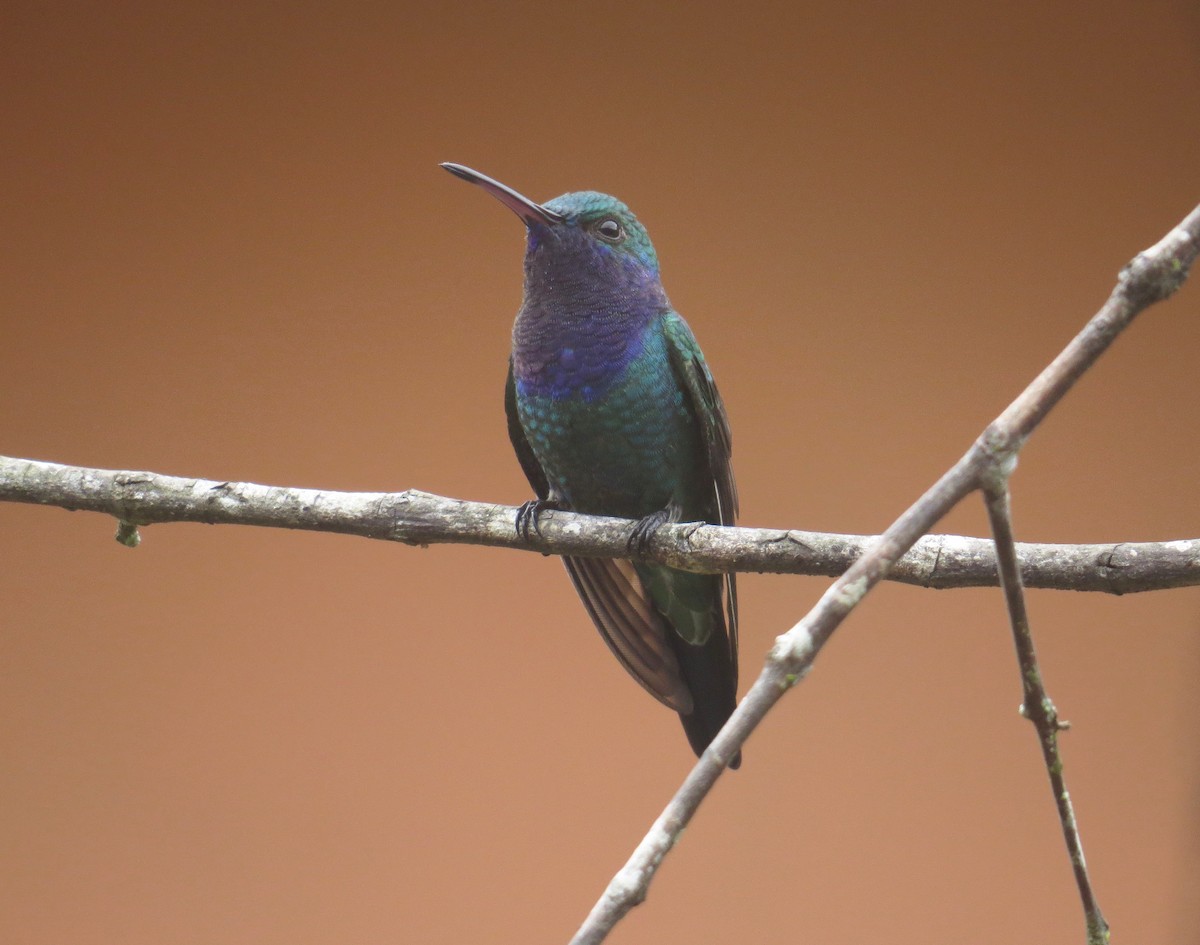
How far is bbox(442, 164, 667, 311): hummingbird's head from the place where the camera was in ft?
5.79

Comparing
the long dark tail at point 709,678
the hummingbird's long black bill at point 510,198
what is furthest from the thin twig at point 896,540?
the long dark tail at point 709,678

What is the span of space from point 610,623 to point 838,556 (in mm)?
838

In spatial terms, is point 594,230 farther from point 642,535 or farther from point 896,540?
point 896,540

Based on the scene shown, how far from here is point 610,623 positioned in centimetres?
197

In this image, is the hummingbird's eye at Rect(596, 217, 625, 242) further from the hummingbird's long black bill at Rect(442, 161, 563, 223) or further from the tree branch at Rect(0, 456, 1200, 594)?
the tree branch at Rect(0, 456, 1200, 594)

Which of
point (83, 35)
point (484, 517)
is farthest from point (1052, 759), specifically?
A: point (83, 35)

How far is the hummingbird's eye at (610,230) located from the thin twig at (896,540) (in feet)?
4.19

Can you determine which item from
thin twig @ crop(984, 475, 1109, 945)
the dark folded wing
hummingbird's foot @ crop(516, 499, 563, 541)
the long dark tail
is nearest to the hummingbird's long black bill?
hummingbird's foot @ crop(516, 499, 563, 541)

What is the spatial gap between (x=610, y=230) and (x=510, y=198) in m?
→ 0.22

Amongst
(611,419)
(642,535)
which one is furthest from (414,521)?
(611,419)

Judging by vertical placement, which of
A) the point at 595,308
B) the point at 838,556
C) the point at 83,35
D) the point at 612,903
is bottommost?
the point at 612,903

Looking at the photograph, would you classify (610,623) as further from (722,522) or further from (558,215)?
(558,215)

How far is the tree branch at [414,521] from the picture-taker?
3.97 ft

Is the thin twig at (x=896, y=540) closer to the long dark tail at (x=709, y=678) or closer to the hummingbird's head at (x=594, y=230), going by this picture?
the hummingbird's head at (x=594, y=230)
